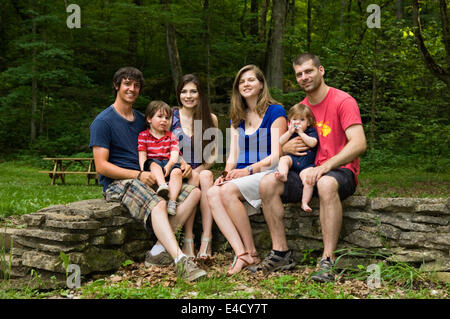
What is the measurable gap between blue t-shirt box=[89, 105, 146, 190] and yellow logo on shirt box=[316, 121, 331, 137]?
160 centimetres

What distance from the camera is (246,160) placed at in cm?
357

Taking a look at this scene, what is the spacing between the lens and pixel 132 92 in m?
3.66

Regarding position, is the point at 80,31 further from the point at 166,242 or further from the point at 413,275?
the point at 413,275

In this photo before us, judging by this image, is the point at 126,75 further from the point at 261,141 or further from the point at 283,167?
the point at 283,167

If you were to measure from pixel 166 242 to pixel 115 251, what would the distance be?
0.46 meters

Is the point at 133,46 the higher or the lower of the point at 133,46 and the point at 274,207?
the higher

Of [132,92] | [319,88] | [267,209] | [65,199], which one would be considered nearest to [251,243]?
[267,209]

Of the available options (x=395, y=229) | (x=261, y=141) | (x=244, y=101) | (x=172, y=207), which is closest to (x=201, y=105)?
(x=244, y=101)

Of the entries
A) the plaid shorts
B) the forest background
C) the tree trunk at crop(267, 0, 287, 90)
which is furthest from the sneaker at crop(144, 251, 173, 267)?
the tree trunk at crop(267, 0, 287, 90)

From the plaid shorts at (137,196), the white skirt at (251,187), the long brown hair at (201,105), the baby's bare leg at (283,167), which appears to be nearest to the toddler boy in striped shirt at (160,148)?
the plaid shorts at (137,196)

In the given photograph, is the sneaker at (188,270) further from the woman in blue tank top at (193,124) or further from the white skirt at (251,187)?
the woman in blue tank top at (193,124)

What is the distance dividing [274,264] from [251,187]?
63 centimetres

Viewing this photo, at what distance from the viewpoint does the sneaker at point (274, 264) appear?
3141 mm

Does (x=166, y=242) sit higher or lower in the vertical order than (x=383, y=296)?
higher
